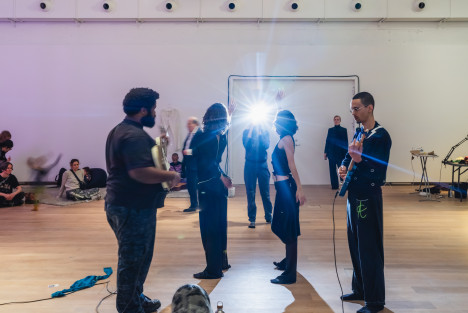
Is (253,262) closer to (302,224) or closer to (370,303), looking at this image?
(370,303)

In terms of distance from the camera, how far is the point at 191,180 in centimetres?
687

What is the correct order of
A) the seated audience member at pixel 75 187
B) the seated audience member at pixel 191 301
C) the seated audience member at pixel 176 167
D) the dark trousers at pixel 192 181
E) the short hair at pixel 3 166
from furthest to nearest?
the seated audience member at pixel 176 167, the seated audience member at pixel 75 187, the short hair at pixel 3 166, the dark trousers at pixel 192 181, the seated audience member at pixel 191 301

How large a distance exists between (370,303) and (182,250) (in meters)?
2.31

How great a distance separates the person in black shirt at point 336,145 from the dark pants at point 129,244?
25.4 ft

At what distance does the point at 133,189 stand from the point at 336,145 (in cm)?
796

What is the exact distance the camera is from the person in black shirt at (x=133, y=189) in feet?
8.14

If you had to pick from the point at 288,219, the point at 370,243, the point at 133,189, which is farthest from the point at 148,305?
the point at 370,243

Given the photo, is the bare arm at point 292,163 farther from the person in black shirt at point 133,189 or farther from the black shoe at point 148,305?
the black shoe at point 148,305

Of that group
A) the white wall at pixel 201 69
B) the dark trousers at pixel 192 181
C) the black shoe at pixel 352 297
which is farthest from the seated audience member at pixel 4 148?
the black shoe at pixel 352 297

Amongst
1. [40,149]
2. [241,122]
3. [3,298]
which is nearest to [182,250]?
[3,298]

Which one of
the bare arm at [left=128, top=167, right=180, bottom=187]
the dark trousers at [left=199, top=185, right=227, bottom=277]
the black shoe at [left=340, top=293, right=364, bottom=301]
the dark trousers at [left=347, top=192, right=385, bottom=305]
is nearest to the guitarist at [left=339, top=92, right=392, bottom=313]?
the dark trousers at [left=347, top=192, right=385, bottom=305]

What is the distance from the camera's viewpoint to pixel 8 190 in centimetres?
770

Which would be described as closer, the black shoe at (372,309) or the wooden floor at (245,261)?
the black shoe at (372,309)

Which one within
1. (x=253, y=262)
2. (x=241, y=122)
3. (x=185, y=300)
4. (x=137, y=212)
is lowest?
(x=253, y=262)
